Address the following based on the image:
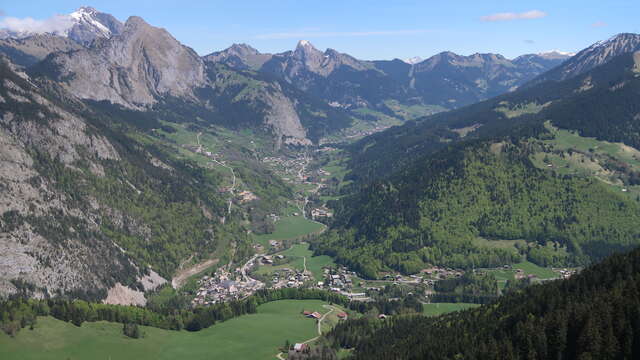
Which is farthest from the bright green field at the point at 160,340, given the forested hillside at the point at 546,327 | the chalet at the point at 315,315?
the forested hillside at the point at 546,327

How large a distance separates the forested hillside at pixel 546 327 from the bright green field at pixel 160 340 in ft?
66.9

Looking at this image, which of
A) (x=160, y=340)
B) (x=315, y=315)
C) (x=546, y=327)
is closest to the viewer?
(x=546, y=327)

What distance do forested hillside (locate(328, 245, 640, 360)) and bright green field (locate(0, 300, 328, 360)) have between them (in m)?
20.4

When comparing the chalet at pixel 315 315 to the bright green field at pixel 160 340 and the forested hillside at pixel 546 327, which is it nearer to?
the bright green field at pixel 160 340

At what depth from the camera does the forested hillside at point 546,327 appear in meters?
99.4

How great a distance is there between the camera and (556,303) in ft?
402

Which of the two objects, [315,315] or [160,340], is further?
[315,315]

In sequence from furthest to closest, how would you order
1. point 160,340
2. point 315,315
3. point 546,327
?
point 315,315
point 160,340
point 546,327

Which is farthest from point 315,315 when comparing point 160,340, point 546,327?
point 546,327

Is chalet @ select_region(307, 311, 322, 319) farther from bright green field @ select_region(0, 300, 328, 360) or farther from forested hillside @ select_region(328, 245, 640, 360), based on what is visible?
forested hillside @ select_region(328, 245, 640, 360)

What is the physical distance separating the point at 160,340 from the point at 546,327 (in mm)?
99606

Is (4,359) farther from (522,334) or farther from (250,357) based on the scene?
(522,334)

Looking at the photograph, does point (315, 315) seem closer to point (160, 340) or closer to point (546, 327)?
point (160, 340)

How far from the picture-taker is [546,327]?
364ft
